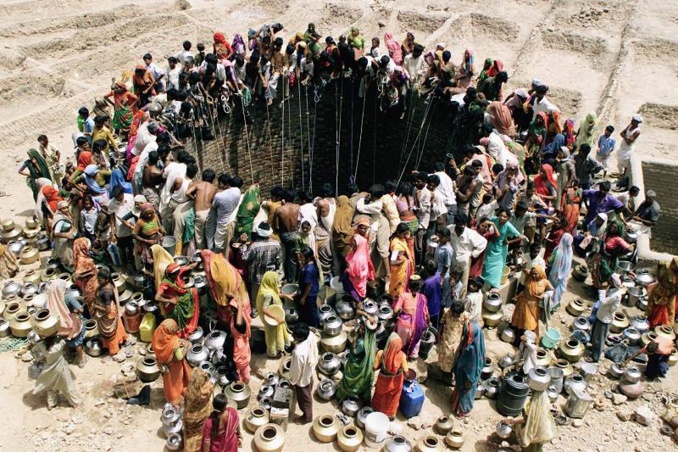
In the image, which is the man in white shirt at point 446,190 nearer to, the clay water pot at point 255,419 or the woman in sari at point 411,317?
the woman in sari at point 411,317

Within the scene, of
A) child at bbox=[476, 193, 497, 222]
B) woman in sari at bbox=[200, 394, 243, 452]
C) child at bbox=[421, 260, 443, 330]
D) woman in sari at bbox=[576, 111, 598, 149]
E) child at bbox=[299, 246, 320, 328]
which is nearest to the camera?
woman in sari at bbox=[200, 394, 243, 452]

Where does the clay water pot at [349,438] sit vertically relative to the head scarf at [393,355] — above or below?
below

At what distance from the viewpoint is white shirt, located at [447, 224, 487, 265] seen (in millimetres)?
8344

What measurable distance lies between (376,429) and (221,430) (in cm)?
176

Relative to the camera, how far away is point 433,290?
26.5 ft

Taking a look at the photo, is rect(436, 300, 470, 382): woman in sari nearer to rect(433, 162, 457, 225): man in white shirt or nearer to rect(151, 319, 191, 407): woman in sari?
rect(433, 162, 457, 225): man in white shirt

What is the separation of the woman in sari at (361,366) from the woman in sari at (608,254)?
422 centimetres

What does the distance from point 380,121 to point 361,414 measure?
9.30 metres

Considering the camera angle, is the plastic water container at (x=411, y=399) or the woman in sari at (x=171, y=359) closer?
the woman in sari at (x=171, y=359)

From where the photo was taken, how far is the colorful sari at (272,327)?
24.9 ft

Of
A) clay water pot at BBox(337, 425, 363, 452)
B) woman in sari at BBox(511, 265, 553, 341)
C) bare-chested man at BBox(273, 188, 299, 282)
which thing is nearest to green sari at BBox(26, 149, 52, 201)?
bare-chested man at BBox(273, 188, 299, 282)

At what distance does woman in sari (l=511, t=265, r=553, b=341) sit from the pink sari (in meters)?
2.06

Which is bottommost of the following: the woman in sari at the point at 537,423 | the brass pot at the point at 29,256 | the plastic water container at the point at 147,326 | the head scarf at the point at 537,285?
the brass pot at the point at 29,256

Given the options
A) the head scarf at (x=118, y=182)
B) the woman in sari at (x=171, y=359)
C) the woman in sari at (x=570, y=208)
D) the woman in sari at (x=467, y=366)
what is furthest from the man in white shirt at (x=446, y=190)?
the head scarf at (x=118, y=182)
